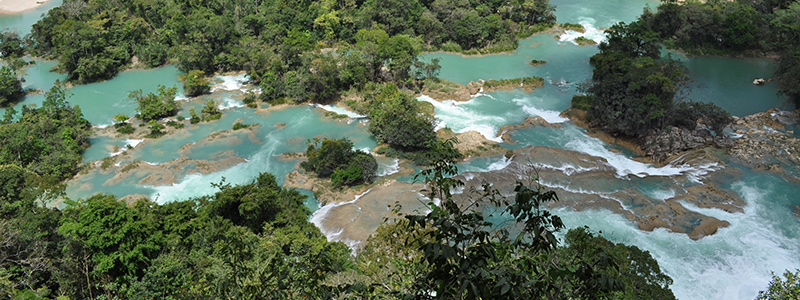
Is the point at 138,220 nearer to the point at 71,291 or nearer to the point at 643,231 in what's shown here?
the point at 71,291

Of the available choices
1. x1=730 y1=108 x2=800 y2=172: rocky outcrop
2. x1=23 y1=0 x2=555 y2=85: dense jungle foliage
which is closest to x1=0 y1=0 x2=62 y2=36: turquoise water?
x1=23 y1=0 x2=555 y2=85: dense jungle foliage

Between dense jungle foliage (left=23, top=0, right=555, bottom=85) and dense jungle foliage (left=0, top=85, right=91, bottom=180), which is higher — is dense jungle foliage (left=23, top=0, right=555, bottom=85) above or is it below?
above

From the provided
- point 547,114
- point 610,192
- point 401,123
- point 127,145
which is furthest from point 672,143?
point 127,145

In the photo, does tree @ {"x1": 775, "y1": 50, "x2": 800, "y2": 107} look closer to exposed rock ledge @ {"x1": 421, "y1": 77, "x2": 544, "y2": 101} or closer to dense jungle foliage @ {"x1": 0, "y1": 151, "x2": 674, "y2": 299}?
exposed rock ledge @ {"x1": 421, "y1": 77, "x2": 544, "y2": 101}

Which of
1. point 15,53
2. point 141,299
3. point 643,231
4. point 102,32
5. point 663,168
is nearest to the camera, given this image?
point 141,299

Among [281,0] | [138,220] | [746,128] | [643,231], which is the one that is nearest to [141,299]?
[138,220]

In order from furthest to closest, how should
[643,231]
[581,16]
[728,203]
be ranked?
[581,16] → [728,203] → [643,231]

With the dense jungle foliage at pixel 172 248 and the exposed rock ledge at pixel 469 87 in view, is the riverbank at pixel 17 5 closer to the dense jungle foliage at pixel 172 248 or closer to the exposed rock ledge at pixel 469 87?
the dense jungle foliage at pixel 172 248
